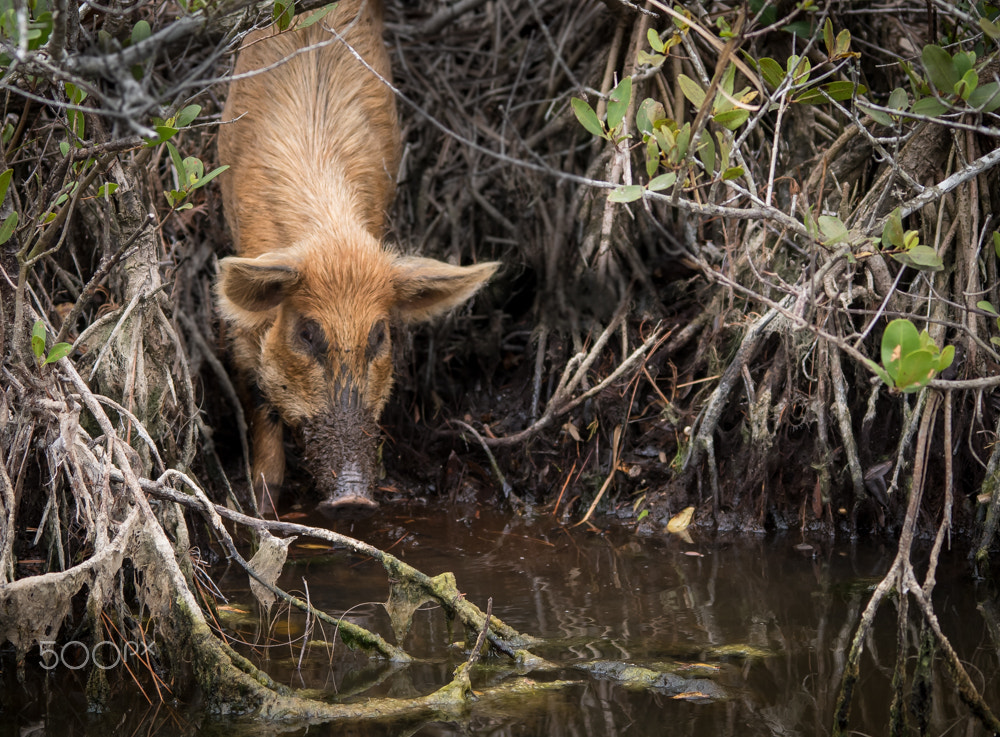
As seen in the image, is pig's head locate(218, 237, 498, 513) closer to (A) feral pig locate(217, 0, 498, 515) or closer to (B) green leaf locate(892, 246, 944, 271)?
(A) feral pig locate(217, 0, 498, 515)

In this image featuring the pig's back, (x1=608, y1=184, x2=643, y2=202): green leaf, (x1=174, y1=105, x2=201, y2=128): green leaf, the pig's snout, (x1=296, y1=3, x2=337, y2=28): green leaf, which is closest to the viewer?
(x1=608, y1=184, x2=643, y2=202): green leaf

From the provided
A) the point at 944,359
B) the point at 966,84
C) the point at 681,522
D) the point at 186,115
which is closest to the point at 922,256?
the point at 966,84

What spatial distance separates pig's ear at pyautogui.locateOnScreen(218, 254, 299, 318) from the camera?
4.81 meters

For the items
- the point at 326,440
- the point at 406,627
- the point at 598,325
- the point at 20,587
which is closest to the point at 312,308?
the point at 326,440

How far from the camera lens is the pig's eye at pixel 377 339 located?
5266mm

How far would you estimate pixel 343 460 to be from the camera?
4.95 metres

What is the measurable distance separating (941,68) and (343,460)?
3.10 metres

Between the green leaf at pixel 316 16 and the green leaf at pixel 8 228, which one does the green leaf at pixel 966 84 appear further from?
the green leaf at pixel 8 228

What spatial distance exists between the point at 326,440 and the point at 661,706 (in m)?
2.39

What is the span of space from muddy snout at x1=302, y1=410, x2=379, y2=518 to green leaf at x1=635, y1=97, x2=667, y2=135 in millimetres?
2222

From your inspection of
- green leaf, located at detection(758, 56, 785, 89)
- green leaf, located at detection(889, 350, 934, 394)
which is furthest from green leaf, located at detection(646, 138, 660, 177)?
green leaf, located at detection(889, 350, 934, 394)

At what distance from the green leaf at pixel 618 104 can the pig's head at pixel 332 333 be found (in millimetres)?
2247

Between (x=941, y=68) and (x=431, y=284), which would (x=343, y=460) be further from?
(x=941, y=68)

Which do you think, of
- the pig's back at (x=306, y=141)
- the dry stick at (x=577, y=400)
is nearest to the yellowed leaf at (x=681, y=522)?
the dry stick at (x=577, y=400)
